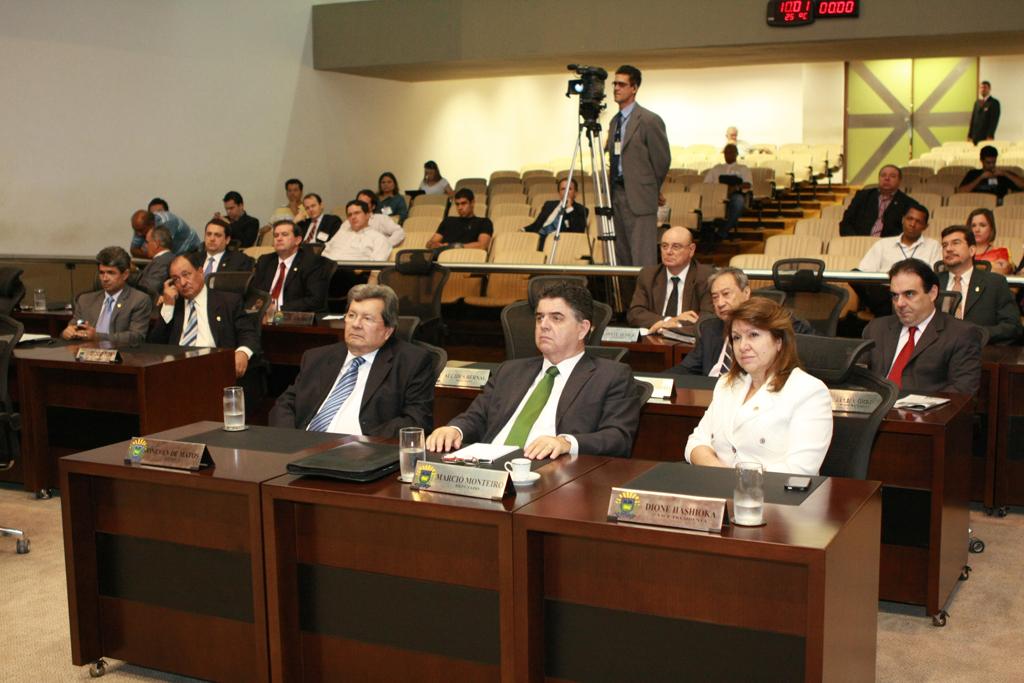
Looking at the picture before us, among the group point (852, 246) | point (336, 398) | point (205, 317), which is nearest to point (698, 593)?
point (336, 398)

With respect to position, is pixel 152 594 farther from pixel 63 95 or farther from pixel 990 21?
pixel 990 21

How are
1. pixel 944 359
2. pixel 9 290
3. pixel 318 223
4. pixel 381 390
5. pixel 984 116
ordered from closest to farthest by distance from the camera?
1. pixel 381 390
2. pixel 944 359
3. pixel 9 290
4. pixel 318 223
5. pixel 984 116

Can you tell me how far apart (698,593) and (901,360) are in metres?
2.57

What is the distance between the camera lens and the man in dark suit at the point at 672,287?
577 centimetres

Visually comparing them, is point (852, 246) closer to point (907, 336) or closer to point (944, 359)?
point (907, 336)

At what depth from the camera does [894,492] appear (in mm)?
3602

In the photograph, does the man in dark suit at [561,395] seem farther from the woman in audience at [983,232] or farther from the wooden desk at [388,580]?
the woman in audience at [983,232]

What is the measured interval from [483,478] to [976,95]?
694 inches

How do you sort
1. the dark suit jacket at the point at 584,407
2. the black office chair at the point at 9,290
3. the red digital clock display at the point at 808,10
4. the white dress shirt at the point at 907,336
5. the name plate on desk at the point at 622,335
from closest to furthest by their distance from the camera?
the dark suit jacket at the point at 584,407
the white dress shirt at the point at 907,336
the name plate on desk at the point at 622,335
the black office chair at the point at 9,290
the red digital clock display at the point at 808,10

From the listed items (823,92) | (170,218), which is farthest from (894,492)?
(823,92)

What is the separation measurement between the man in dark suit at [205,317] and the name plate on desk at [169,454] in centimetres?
252

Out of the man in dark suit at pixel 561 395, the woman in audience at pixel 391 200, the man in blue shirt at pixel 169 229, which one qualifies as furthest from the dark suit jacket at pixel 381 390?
the woman in audience at pixel 391 200

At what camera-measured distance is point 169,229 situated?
9.59m

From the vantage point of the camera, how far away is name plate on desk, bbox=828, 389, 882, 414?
315 centimetres
